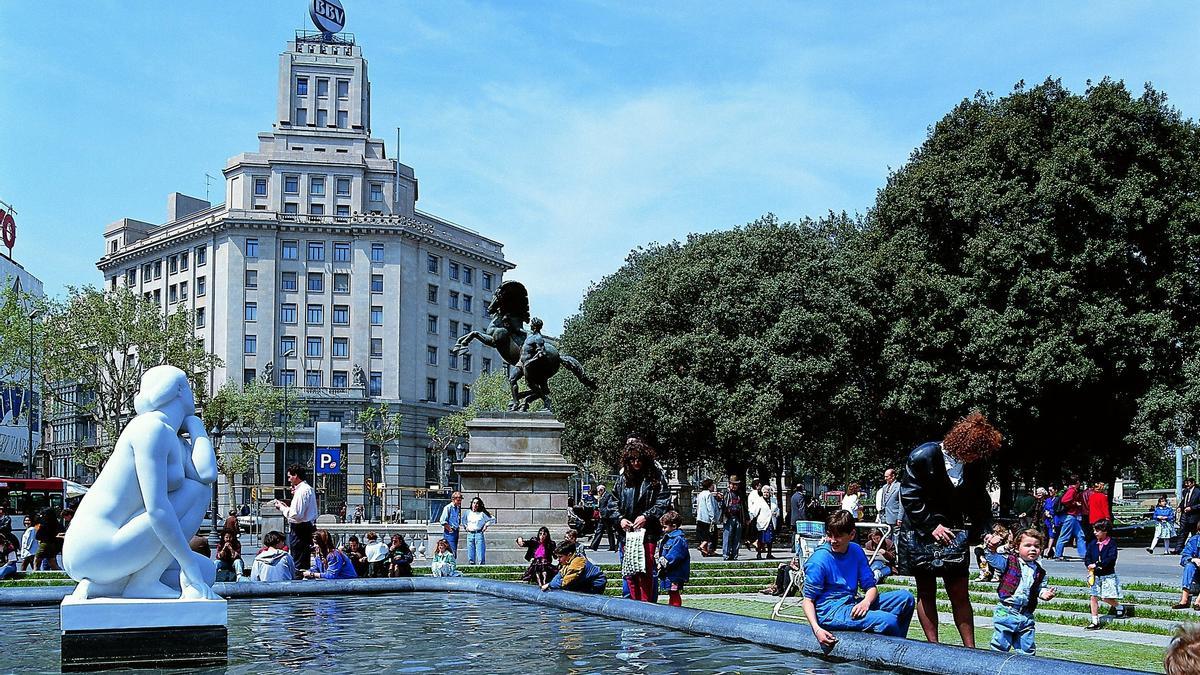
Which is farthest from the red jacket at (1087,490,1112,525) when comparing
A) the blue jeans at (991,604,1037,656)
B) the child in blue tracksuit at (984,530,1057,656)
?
the blue jeans at (991,604,1037,656)

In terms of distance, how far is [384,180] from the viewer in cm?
9506

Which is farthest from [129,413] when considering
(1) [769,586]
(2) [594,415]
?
(1) [769,586]

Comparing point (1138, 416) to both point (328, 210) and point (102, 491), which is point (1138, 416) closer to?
point (102, 491)

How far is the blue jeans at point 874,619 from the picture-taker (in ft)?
26.6

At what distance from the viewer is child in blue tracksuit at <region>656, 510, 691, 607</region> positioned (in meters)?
12.2

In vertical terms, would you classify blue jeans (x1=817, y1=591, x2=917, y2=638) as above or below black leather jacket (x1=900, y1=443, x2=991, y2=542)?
below

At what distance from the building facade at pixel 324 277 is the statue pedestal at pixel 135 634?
7954cm

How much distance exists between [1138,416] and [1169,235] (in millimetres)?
4967

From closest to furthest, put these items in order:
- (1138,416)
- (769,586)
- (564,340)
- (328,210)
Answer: (769,586) < (1138,416) < (564,340) < (328,210)

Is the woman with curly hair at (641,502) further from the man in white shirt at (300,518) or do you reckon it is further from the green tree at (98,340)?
the green tree at (98,340)

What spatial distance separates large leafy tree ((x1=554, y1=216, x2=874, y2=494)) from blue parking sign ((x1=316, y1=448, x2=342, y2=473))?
9.63 meters

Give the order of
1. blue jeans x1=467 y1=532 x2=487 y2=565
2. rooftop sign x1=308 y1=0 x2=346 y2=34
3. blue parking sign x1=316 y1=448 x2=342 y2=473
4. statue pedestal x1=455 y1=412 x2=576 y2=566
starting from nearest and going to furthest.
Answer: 1. blue jeans x1=467 y1=532 x2=487 y2=565
2. statue pedestal x1=455 y1=412 x2=576 y2=566
3. blue parking sign x1=316 y1=448 x2=342 y2=473
4. rooftop sign x1=308 y1=0 x2=346 y2=34

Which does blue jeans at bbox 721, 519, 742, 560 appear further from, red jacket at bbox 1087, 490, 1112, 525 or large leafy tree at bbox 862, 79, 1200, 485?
large leafy tree at bbox 862, 79, 1200, 485

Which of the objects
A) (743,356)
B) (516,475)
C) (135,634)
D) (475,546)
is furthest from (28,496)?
(135,634)
